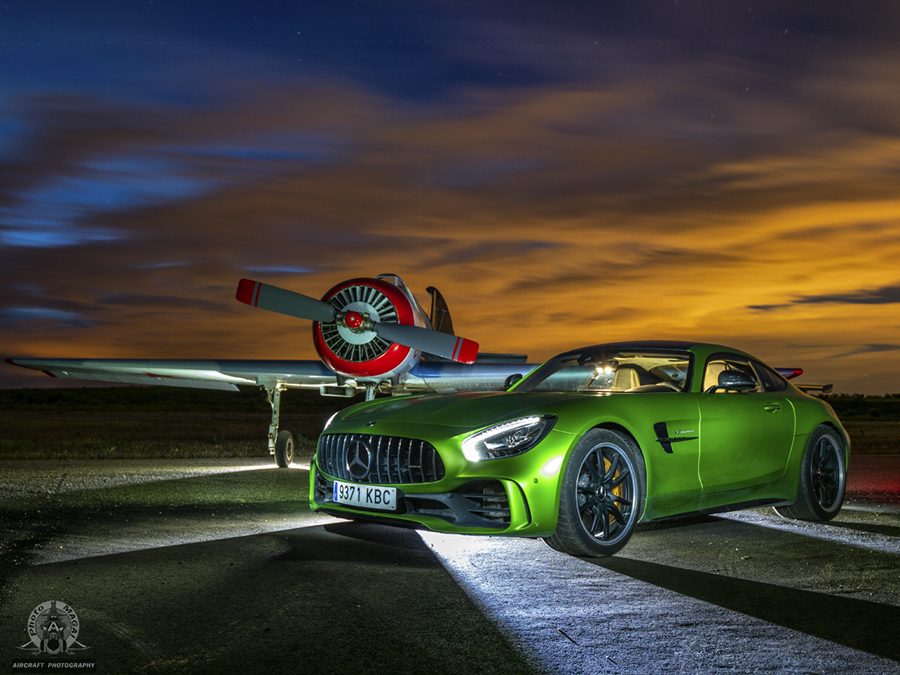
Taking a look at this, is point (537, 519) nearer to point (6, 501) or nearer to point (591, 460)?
point (591, 460)

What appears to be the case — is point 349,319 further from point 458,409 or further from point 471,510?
point 471,510

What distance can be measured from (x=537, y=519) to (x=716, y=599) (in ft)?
3.60

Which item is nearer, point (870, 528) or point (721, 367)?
point (870, 528)

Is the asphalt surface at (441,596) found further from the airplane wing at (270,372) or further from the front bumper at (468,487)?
the airplane wing at (270,372)

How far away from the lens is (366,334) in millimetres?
12070

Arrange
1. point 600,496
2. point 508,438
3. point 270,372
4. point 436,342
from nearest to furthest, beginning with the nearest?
point 508,438, point 600,496, point 436,342, point 270,372

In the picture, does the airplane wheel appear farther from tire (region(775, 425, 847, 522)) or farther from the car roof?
tire (region(775, 425, 847, 522))

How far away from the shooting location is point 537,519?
4855 mm

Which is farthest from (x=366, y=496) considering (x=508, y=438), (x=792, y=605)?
(x=792, y=605)

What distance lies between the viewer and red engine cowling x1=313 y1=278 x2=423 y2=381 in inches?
476

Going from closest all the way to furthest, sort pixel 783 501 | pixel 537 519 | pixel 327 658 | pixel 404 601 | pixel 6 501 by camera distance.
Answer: pixel 327 658 < pixel 404 601 < pixel 537 519 < pixel 783 501 < pixel 6 501

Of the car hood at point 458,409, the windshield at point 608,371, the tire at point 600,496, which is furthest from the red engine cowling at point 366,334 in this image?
the tire at point 600,496

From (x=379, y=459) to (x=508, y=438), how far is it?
895 millimetres

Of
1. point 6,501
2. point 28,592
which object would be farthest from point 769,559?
point 6,501
